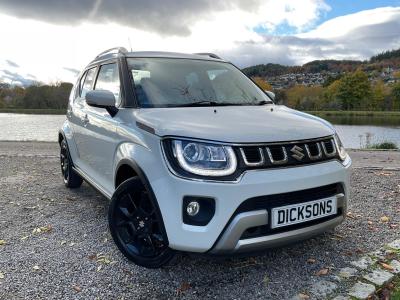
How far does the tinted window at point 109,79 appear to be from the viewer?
3.83 meters

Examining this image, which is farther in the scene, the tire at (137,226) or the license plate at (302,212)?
the tire at (137,226)

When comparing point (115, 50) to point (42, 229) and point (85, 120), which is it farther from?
point (42, 229)

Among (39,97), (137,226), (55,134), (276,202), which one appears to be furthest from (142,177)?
(39,97)

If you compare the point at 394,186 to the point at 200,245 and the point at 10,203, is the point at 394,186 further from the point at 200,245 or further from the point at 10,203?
the point at 10,203

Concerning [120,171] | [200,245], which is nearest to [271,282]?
[200,245]

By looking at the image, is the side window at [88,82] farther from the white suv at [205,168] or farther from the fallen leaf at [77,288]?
the fallen leaf at [77,288]

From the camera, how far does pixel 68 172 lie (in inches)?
233

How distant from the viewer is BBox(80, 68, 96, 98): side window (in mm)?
4959

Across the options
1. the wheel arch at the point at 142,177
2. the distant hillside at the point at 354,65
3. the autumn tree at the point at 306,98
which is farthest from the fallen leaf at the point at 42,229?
the distant hillside at the point at 354,65

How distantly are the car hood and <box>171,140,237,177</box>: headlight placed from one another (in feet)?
0.22

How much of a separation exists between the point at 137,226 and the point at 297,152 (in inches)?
54.6

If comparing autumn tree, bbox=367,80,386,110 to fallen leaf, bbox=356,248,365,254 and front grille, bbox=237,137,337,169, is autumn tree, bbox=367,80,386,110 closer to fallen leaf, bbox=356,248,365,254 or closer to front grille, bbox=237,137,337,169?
fallen leaf, bbox=356,248,365,254

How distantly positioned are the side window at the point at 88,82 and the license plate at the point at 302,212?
3.15 m

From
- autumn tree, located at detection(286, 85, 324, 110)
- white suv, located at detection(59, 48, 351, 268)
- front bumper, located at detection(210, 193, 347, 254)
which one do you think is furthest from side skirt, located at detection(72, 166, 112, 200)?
autumn tree, located at detection(286, 85, 324, 110)
